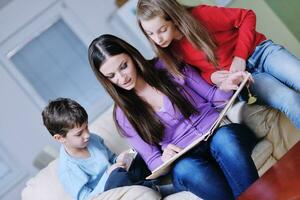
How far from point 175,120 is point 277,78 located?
332 millimetres

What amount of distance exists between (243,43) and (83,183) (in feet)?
2.19

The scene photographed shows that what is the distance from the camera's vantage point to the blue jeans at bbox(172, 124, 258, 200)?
1181 millimetres

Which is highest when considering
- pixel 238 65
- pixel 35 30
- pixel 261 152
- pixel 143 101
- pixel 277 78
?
pixel 35 30

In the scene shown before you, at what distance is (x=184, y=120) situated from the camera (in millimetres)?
1354

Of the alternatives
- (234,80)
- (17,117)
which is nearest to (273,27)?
(234,80)

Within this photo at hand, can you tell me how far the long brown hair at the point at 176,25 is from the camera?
1.26m

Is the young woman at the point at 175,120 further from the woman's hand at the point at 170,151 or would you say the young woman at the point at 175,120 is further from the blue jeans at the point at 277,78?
the blue jeans at the point at 277,78

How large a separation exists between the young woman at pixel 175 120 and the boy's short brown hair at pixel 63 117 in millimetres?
119

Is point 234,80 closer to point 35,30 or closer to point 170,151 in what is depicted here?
point 170,151

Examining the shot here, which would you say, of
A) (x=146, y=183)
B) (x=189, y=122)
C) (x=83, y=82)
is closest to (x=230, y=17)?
(x=189, y=122)

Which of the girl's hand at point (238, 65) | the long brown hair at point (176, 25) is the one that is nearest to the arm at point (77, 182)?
the long brown hair at point (176, 25)

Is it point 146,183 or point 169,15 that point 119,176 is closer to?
point 146,183

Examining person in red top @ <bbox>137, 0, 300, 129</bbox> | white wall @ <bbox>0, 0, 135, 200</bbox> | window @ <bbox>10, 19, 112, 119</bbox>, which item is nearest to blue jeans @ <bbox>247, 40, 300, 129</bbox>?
person in red top @ <bbox>137, 0, 300, 129</bbox>

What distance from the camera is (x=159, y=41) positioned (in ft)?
4.27
